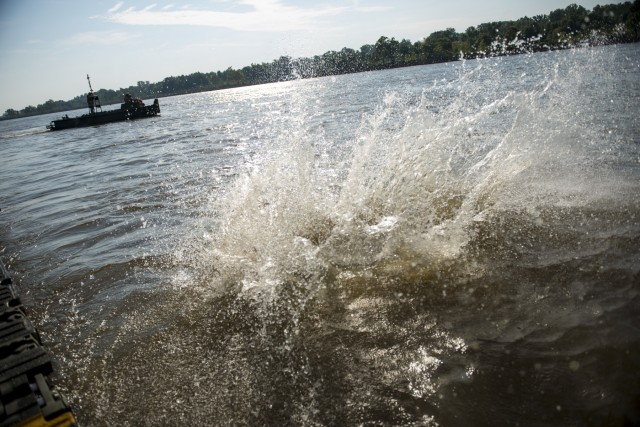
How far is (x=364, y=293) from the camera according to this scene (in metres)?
4.10

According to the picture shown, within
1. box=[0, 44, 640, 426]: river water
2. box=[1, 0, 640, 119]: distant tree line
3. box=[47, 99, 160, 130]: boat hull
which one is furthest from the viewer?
box=[1, 0, 640, 119]: distant tree line

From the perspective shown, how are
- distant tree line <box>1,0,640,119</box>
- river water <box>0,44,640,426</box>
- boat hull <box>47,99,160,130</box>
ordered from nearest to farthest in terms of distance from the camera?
river water <box>0,44,640,426</box> → boat hull <box>47,99,160,130</box> → distant tree line <box>1,0,640,119</box>

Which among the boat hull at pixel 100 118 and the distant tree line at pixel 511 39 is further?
the distant tree line at pixel 511 39

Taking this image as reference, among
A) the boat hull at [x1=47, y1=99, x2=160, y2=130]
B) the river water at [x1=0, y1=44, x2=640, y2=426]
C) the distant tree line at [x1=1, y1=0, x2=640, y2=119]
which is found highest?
the distant tree line at [x1=1, y1=0, x2=640, y2=119]

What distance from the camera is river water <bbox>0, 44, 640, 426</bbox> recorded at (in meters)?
2.79

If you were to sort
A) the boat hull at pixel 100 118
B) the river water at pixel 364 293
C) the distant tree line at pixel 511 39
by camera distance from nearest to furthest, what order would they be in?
the river water at pixel 364 293 < the boat hull at pixel 100 118 < the distant tree line at pixel 511 39

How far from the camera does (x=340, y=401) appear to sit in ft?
9.07

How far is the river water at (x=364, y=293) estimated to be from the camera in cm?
279

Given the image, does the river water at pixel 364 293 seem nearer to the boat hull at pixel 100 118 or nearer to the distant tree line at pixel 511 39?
the boat hull at pixel 100 118

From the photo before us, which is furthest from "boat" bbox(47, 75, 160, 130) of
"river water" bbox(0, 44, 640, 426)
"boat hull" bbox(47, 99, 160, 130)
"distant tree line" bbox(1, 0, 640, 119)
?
"distant tree line" bbox(1, 0, 640, 119)

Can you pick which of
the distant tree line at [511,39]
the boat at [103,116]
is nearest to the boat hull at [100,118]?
the boat at [103,116]

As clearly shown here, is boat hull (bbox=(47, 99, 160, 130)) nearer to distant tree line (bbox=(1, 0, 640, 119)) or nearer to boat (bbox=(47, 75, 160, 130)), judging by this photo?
boat (bbox=(47, 75, 160, 130))

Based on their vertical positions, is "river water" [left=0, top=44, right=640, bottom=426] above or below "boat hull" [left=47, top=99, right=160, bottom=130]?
below

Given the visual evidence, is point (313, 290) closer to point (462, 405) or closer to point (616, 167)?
point (462, 405)
